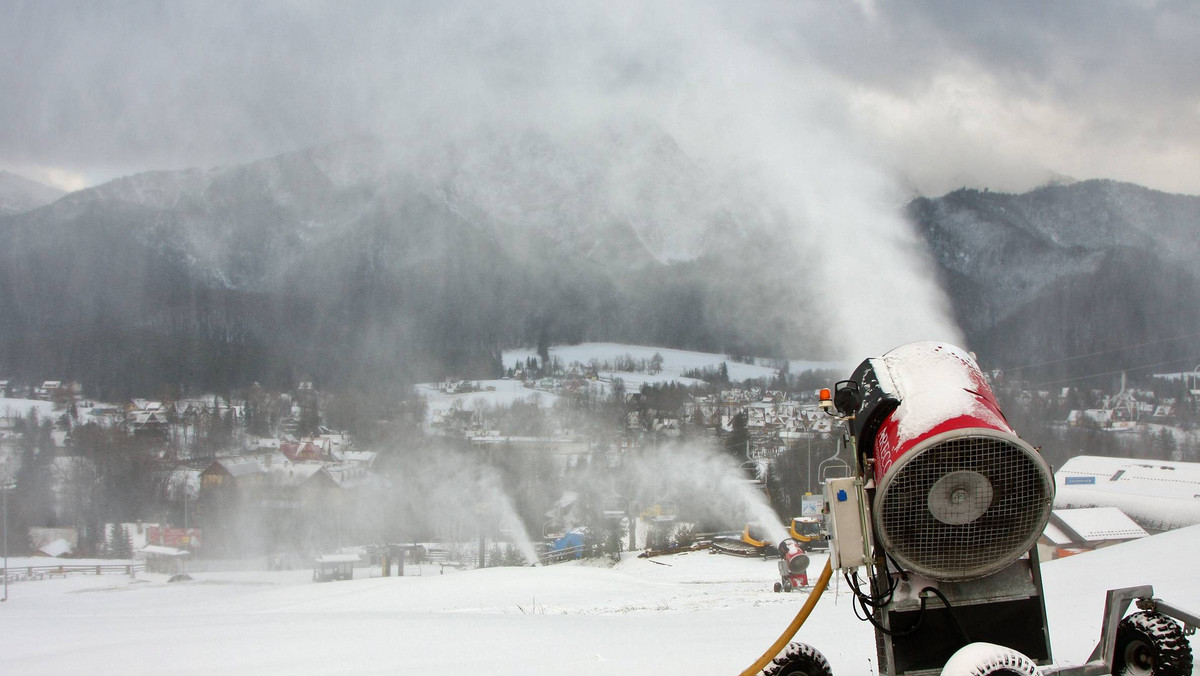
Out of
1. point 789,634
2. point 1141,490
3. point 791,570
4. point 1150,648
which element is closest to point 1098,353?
point 1141,490

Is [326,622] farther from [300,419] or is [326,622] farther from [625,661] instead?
[300,419]

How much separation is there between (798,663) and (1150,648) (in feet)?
6.05

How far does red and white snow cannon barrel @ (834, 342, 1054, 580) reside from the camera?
4051 mm

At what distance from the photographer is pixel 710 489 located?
52.9 metres

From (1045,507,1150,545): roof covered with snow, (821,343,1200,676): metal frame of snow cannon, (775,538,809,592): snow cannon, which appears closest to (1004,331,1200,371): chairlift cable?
(1045,507,1150,545): roof covered with snow

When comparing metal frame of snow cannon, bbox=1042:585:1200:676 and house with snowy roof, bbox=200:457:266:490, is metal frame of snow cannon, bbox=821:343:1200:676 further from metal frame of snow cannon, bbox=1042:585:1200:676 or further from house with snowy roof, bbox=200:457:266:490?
house with snowy roof, bbox=200:457:266:490

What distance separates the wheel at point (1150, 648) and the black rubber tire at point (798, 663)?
5.06ft

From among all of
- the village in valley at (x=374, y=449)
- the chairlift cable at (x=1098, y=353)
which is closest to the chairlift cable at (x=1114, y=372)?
the chairlift cable at (x=1098, y=353)

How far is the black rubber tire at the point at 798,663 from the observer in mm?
4688

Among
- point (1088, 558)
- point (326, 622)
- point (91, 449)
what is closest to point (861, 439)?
point (326, 622)

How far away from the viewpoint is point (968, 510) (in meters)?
4.11

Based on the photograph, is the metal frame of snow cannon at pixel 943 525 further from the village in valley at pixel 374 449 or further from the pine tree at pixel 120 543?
the pine tree at pixel 120 543

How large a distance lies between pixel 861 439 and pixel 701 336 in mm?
143507

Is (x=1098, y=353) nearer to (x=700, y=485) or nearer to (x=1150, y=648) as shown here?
(x=700, y=485)
